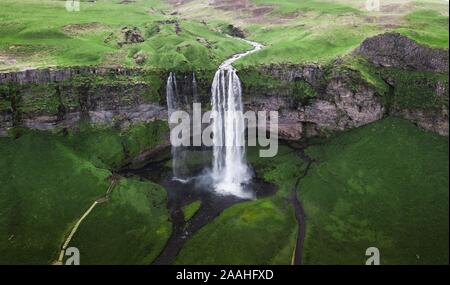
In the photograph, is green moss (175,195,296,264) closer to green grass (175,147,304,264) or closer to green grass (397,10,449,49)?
green grass (175,147,304,264)

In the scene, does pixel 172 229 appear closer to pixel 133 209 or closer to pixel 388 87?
pixel 133 209

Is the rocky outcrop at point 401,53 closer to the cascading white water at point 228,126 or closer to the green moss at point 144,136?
the cascading white water at point 228,126

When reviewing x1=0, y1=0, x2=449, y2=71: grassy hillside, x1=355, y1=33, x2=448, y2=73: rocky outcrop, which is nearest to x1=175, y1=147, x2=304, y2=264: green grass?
x1=355, y1=33, x2=448, y2=73: rocky outcrop

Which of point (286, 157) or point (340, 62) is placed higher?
point (340, 62)
